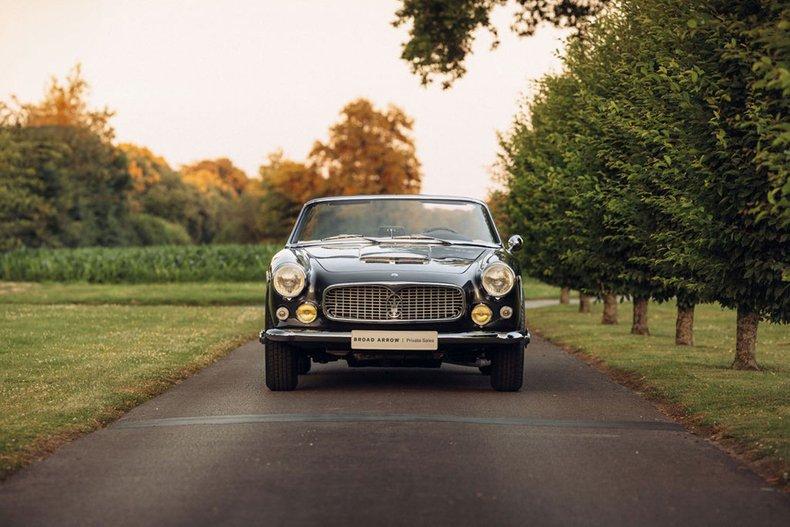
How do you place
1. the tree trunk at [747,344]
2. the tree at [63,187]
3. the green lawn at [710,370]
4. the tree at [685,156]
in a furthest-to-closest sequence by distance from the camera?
the tree at [63,187], the tree trunk at [747,344], the tree at [685,156], the green lawn at [710,370]

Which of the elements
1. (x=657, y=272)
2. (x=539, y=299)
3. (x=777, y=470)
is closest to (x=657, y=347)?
(x=657, y=272)

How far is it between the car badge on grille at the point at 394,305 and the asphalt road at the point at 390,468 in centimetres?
72

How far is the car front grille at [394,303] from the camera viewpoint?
1135 centimetres

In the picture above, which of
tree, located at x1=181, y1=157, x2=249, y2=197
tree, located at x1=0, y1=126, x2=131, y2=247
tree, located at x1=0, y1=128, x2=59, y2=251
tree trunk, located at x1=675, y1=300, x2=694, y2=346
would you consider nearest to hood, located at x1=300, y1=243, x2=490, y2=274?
tree trunk, located at x1=675, y1=300, x2=694, y2=346

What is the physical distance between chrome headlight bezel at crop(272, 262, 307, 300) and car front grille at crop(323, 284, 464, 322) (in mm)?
261

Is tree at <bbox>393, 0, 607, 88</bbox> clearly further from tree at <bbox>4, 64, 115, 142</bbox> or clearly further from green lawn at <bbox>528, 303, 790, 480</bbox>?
tree at <bbox>4, 64, 115, 142</bbox>

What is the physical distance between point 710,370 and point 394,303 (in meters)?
4.62

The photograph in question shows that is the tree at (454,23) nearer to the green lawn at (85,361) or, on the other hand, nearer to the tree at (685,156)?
the tree at (685,156)

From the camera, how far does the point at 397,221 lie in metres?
13.2

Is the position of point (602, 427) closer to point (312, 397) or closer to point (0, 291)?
point (312, 397)

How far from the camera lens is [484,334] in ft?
37.2

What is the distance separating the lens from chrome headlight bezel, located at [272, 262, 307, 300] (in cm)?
1146

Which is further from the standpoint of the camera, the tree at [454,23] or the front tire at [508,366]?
the tree at [454,23]

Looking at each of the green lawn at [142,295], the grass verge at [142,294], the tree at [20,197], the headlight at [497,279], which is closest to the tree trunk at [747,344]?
the headlight at [497,279]
